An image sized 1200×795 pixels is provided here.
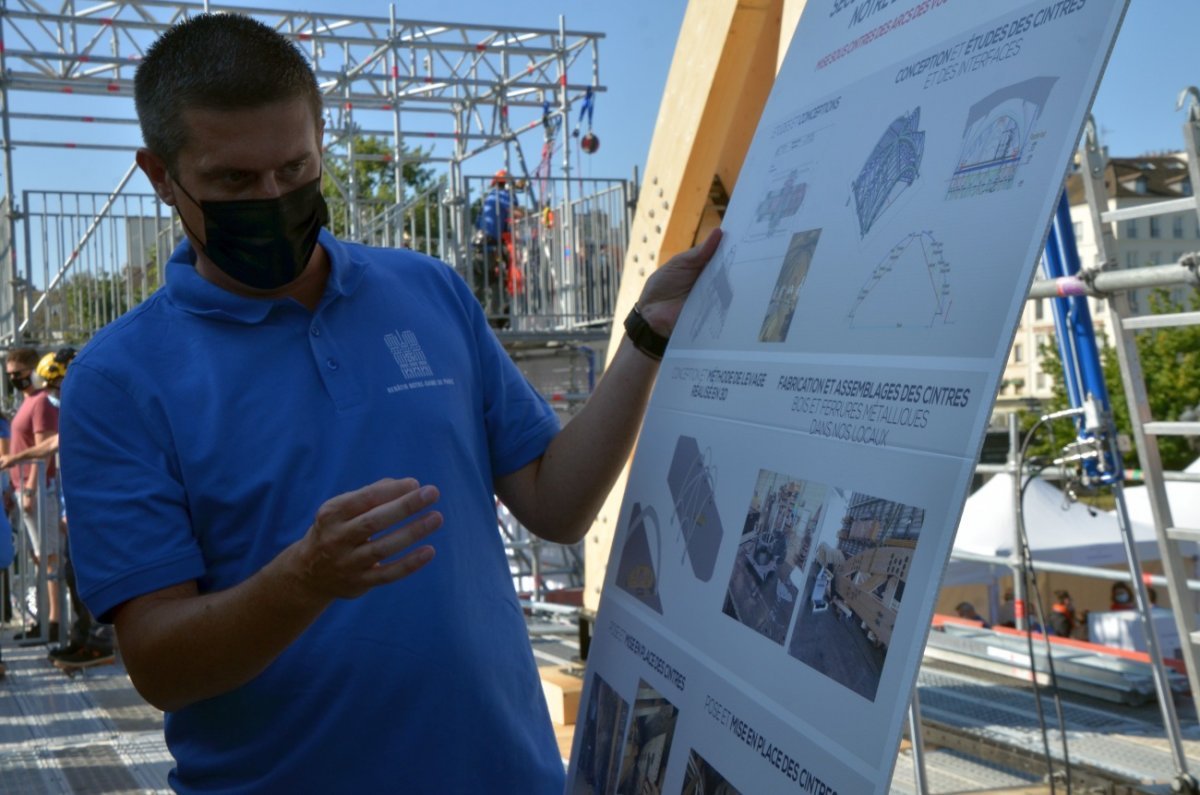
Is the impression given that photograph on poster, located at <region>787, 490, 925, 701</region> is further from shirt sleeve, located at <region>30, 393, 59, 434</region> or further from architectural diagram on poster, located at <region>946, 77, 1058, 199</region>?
shirt sleeve, located at <region>30, 393, 59, 434</region>

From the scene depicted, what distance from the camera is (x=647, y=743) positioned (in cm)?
175

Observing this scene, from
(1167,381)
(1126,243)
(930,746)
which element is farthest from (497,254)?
(1126,243)

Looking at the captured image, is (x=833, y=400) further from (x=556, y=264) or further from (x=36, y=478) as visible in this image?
(x=556, y=264)

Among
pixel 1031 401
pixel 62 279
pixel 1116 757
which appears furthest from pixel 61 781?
pixel 1031 401

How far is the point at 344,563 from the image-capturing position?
5.08ft

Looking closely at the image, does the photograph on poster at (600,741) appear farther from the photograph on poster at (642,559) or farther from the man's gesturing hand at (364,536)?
the man's gesturing hand at (364,536)

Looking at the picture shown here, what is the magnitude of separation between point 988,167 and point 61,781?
4.43 m

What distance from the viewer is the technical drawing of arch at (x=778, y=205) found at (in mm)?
1772

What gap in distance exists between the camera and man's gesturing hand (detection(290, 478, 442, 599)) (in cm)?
153

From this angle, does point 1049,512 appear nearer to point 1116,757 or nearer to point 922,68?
point 1116,757

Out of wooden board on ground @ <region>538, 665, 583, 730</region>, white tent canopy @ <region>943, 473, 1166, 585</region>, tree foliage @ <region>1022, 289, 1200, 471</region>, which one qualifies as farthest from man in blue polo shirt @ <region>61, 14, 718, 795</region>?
tree foliage @ <region>1022, 289, 1200, 471</region>

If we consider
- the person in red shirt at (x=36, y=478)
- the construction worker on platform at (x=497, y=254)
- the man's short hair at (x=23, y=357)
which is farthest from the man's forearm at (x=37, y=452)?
the construction worker on platform at (x=497, y=254)

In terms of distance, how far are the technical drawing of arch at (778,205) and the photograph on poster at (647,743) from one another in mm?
655

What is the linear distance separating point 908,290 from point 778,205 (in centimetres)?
52
